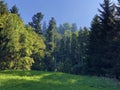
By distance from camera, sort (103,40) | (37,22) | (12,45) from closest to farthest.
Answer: (103,40) < (12,45) < (37,22)

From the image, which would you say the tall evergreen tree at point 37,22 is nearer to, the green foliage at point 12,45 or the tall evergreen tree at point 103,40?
the green foliage at point 12,45

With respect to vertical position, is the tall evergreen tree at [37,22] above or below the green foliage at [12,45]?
above

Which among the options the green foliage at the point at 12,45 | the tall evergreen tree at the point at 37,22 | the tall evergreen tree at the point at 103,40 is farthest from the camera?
the tall evergreen tree at the point at 37,22

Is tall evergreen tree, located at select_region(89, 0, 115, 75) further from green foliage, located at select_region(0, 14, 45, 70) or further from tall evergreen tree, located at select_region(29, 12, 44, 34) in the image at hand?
tall evergreen tree, located at select_region(29, 12, 44, 34)

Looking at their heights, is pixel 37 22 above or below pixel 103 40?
above

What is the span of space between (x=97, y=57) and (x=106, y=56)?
2561 mm

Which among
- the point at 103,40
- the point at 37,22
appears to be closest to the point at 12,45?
the point at 103,40

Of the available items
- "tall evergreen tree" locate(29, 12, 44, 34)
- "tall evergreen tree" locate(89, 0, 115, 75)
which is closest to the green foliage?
"tall evergreen tree" locate(89, 0, 115, 75)

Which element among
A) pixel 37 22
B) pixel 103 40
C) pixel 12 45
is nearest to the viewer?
pixel 103 40

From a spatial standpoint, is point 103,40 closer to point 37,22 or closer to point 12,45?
point 12,45

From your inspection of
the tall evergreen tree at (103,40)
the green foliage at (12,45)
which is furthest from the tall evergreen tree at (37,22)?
the tall evergreen tree at (103,40)

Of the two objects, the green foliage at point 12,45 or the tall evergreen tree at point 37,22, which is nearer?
the green foliage at point 12,45

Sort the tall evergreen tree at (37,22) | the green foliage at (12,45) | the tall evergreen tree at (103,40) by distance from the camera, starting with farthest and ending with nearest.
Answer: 1. the tall evergreen tree at (37,22)
2. the green foliage at (12,45)
3. the tall evergreen tree at (103,40)

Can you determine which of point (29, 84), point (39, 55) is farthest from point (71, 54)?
point (29, 84)
